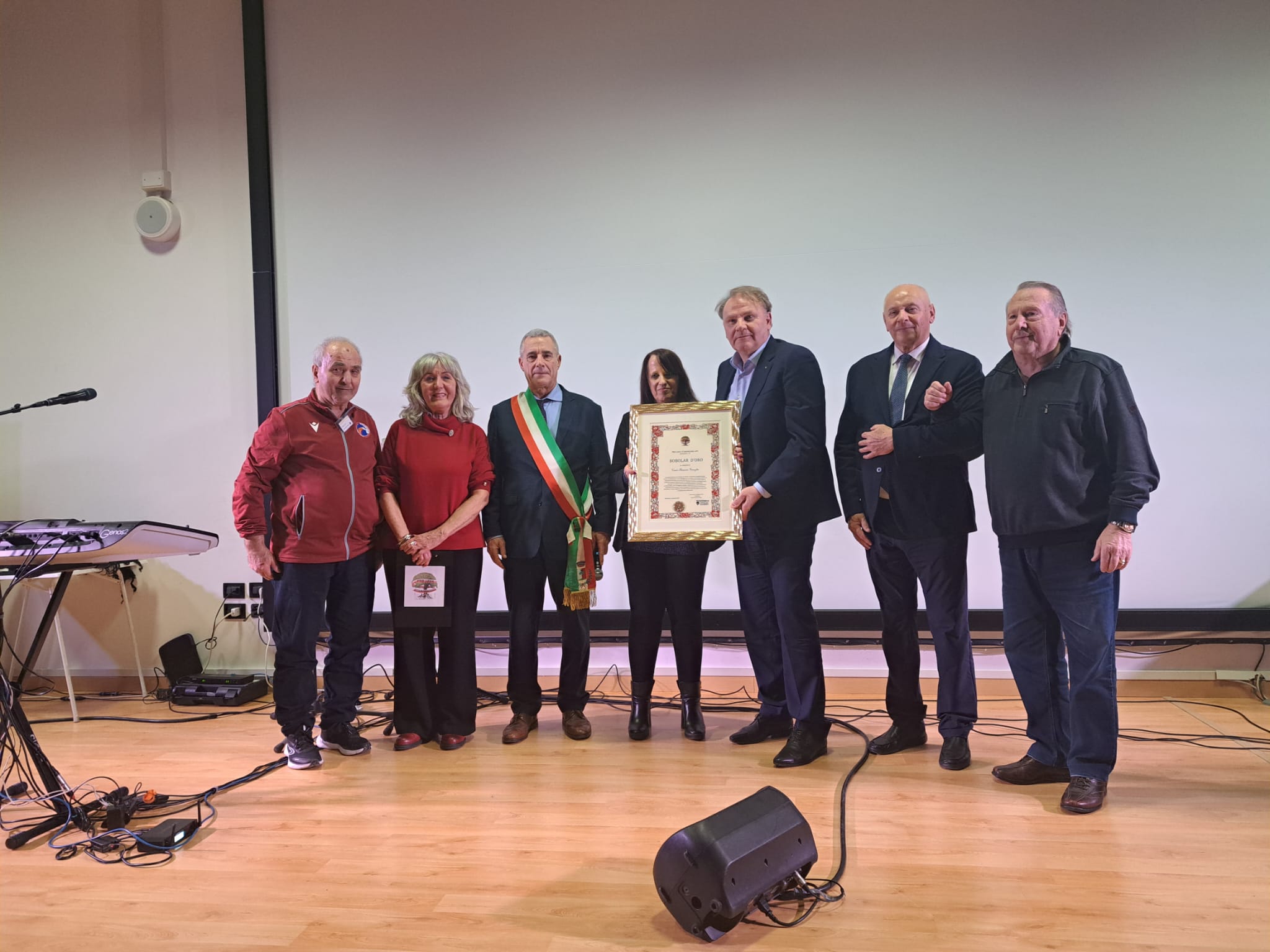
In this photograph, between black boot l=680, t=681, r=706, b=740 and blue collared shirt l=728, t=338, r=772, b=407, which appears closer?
blue collared shirt l=728, t=338, r=772, b=407

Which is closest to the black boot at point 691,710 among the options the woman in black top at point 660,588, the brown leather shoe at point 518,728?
the woman in black top at point 660,588

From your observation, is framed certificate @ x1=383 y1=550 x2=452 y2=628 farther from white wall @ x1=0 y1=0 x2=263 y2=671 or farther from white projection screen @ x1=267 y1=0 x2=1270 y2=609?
white wall @ x1=0 y1=0 x2=263 y2=671

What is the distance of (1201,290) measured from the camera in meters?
3.87

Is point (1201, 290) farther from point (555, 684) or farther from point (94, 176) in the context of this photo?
point (94, 176)

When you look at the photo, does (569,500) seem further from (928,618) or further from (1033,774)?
(1033,774)

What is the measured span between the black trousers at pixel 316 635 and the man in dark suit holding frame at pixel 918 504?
6.33 feet

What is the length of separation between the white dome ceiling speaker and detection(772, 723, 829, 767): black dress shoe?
13.8 feet

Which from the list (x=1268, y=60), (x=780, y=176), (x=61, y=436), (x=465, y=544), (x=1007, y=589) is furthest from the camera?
(x=61, y=436)

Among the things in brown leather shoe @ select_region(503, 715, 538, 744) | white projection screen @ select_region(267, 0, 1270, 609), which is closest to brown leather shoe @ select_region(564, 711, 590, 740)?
brown leather shoe @ select_region(503, 715, 538, 744)

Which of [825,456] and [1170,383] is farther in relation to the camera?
[1170,383]

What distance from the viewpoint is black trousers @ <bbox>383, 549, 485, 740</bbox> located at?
10.7 ft

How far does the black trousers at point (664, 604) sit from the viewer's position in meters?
3.27

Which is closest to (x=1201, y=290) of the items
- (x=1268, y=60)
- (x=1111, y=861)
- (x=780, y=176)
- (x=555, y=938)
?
(x=1268, y=60)

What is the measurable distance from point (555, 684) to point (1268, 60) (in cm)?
447
